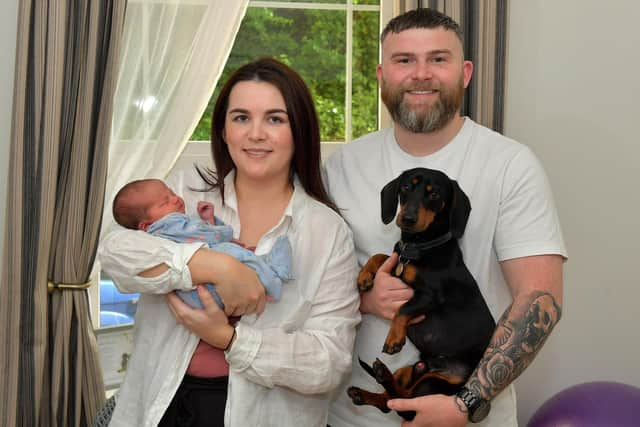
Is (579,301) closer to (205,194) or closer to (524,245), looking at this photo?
(524,245)

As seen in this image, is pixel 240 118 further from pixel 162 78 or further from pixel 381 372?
pixel 162 78

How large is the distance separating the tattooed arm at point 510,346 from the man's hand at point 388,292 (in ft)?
0.70

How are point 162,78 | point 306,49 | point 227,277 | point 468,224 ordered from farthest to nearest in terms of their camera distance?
point 306,49 < point 162,78 < point 468,224 < point 227,277

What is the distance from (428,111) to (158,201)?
0.70 m

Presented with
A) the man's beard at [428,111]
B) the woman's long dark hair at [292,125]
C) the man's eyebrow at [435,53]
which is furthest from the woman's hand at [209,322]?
the man's eyebrow at [435,53]

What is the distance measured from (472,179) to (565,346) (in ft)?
4.64

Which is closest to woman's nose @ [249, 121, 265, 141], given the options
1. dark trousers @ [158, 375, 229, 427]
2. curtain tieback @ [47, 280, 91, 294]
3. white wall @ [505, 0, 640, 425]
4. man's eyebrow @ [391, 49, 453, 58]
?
man's eyebrow @ [391, 49, 453, 58]

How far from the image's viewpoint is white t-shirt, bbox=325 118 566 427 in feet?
5.69

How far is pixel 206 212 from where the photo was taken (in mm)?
1773

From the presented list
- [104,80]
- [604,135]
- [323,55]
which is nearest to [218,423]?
[104,80]

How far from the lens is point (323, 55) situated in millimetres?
2803

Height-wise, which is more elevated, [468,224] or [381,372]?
[468,224]

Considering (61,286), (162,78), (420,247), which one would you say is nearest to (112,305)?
(61,286)

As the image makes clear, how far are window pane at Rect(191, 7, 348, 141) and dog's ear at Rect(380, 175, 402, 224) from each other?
113 centimetres
